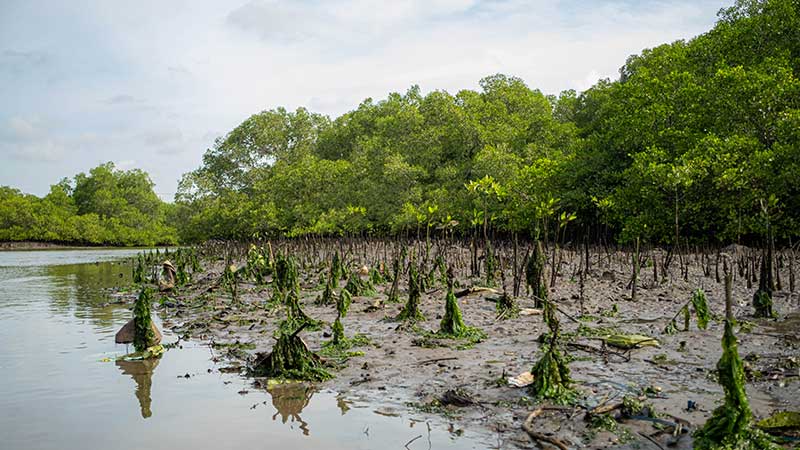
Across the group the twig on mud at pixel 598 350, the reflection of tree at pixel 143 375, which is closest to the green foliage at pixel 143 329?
the reflection of tree at pixel 143 375

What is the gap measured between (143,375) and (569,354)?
5.13m

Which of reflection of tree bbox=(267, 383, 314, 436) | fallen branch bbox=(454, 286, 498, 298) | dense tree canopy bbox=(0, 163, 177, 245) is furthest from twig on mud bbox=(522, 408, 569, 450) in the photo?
dense tree canopy bbox=(0, 163, 177, 245)

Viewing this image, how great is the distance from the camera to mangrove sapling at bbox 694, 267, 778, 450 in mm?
3896

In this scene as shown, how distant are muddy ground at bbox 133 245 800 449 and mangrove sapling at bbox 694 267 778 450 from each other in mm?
392

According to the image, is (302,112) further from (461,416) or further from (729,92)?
(461,416)

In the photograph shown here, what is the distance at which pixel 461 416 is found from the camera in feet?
17.1

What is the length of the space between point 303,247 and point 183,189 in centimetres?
2403

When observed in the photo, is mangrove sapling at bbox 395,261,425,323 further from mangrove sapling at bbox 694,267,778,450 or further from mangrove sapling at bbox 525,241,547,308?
mangrove sapling at bbox 694,267,778,450

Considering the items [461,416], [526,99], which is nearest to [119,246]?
[526,99]

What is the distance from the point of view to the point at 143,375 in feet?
24.0

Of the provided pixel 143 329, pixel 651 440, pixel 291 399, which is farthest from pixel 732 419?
pixel 143 329

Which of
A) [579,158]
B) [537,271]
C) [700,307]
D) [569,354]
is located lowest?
[569,354]

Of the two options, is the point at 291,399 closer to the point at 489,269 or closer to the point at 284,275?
the point at 284,275

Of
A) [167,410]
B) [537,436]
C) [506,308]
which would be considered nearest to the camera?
[537,436]
